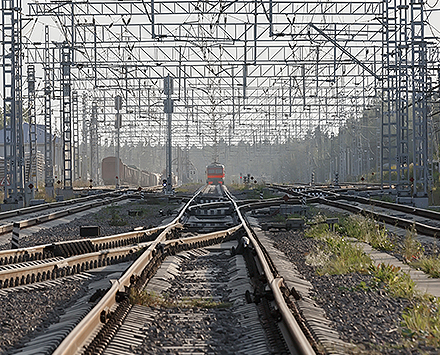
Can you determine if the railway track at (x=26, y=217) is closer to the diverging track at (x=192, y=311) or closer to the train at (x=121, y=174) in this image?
the diverging track at (x=192, y=311)

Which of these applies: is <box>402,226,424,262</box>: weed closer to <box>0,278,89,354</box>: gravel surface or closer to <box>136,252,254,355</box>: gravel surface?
<box>136,252,254,355</box>: gravel surface

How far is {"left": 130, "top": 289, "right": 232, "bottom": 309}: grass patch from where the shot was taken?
22.4 ft

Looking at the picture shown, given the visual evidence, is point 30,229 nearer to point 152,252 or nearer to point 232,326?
point 152,252

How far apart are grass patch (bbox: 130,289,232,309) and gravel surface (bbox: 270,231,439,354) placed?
114 centimetres

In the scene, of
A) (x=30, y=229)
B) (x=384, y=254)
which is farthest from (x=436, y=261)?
(x=30, y=229)

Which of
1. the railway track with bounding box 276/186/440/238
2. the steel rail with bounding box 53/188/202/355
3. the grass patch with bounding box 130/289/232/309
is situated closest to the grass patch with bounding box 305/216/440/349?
the railway track with bounding box 276/186/440/238

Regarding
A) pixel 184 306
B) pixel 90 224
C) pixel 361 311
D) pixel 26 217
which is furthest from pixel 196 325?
pixel 26 217

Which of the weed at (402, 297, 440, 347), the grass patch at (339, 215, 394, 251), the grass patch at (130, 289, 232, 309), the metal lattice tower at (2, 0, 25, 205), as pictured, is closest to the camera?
the weed at (402, 297, 440, 347)

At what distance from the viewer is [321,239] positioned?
13297mm

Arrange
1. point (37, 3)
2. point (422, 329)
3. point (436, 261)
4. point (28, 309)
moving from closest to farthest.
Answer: point (422, 329), point (28, 309), point (436, 261), point (37, 3)

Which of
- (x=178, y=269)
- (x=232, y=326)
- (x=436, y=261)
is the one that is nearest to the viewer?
(x=232, y=326)

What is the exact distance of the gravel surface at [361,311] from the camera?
5129 mm

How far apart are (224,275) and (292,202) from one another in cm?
1566

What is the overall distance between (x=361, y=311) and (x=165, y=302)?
6.74ft
